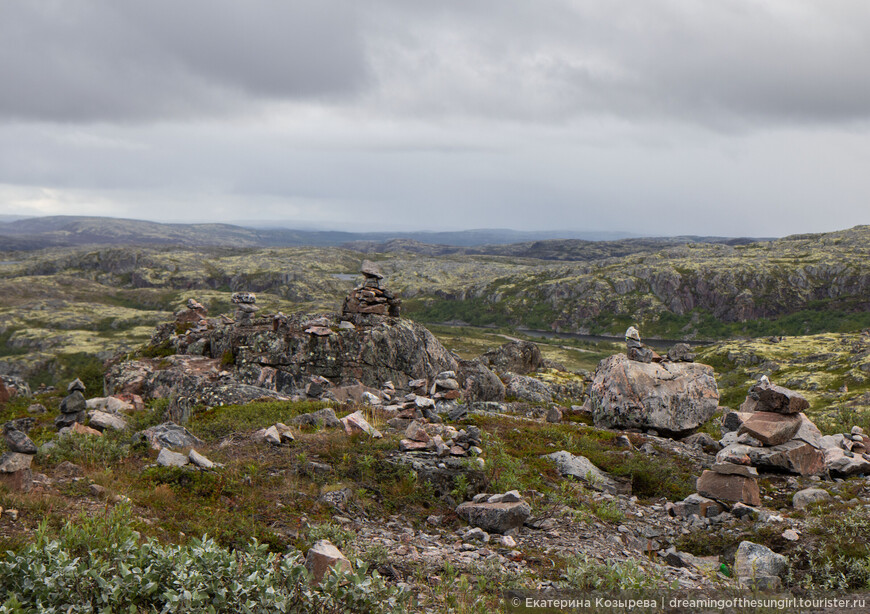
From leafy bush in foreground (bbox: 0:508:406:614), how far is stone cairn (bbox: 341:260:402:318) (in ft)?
128

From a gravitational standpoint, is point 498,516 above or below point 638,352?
below

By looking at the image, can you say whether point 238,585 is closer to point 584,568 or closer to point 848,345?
point 584,568

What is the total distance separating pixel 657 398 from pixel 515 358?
40.6 metres

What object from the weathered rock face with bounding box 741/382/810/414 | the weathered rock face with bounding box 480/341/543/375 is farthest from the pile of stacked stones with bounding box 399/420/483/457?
the weathered rock face with bounding box 480/341/543/375

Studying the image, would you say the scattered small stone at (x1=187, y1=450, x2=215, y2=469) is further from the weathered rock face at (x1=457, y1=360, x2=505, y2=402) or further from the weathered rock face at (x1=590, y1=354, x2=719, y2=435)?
the weathered rock face at (x1=457, y1=360, x2=505, y2=402)

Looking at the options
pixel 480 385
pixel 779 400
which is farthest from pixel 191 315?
pixel 779 400

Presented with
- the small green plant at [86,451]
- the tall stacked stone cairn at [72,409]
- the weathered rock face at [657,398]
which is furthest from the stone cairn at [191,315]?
the weathered rock face at [657,398]

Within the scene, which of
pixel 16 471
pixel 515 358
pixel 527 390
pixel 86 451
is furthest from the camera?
pixel 515 358

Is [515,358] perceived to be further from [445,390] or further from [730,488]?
[730,488]

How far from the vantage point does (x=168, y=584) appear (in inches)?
308

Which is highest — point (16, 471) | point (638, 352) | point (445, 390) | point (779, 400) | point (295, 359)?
point (638, 352)

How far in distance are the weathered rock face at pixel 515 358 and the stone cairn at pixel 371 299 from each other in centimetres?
2041

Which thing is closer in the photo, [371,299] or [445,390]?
[445,390]

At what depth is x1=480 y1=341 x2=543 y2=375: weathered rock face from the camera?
65.9 meters
